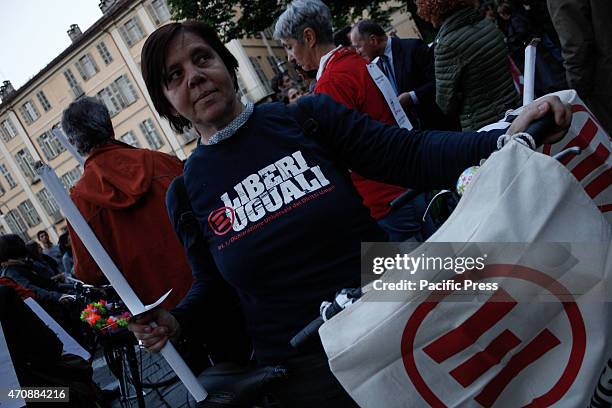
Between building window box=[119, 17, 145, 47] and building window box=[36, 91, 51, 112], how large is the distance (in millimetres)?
9830

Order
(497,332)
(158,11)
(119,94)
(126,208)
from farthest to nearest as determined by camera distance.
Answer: (119,94) → (158,11) → (126,208) → (497,332)

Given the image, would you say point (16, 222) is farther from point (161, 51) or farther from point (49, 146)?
point (161, 51)

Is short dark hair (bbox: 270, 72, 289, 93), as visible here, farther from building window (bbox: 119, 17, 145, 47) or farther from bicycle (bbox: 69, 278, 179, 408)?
building window (bbox: 119, 17, 145, 47)

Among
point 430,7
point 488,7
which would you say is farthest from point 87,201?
point 488,7

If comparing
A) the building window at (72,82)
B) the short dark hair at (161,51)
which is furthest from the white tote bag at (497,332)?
the building window at (72,82)

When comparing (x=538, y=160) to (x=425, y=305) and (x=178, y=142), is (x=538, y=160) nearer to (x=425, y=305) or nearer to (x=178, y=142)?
(x=425, y=305)

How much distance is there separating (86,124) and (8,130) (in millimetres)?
45651

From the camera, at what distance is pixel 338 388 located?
4.79 ft

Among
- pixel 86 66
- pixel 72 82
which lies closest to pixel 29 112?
pixel 72 82

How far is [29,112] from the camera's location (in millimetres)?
39844

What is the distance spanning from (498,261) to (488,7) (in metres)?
8.35

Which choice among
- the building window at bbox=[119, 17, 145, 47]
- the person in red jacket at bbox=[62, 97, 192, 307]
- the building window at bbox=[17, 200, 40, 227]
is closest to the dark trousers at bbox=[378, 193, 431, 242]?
the person in red jacket at bbox=[62, 97, 192, 307]

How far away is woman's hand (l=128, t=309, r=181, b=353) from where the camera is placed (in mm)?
1423

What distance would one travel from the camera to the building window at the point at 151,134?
3475 centimetres
